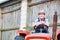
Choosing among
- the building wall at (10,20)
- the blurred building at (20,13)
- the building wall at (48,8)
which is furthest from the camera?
the building wall at (10,20)

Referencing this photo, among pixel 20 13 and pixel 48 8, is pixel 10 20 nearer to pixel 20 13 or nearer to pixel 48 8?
pixel 20 13

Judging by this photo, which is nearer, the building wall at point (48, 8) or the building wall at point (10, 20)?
the building wall at point (48, 8)

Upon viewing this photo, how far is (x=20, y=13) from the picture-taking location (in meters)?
7.60

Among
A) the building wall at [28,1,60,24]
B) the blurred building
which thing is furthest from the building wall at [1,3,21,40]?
the building wall at [28,1,60,24]

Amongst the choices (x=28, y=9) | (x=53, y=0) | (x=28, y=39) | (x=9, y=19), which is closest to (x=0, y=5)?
(x=9, y=19)

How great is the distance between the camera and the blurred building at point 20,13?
6262 millimetres

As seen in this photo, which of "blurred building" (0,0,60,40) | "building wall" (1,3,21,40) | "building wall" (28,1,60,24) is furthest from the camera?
"building wall" (1,3,21,40)

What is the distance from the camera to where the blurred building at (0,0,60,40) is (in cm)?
626

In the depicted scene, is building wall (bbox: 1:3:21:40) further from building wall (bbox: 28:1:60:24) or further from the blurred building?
building wall (bbox: 28:1:60:24)

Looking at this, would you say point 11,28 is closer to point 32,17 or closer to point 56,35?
point 32,17

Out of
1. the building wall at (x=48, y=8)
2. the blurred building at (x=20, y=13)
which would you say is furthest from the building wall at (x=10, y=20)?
the building wall at (x=48, y=8)

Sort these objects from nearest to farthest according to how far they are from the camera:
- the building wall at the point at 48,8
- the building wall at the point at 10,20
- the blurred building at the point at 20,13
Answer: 1. the building wall at the point at 48,8
2. the blurred building at the point at 20,13
3. the building wall at the point at 10,20

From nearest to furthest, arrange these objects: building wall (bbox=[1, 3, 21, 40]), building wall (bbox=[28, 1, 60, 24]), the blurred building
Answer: building wall (bbox=[28, 1, 60, 24])
the blurred building
building wall (bbox=[1, 3, 21, 40])

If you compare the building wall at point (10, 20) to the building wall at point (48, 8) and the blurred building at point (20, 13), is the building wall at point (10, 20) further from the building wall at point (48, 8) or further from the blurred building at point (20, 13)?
the building wall at point (48, 8)
